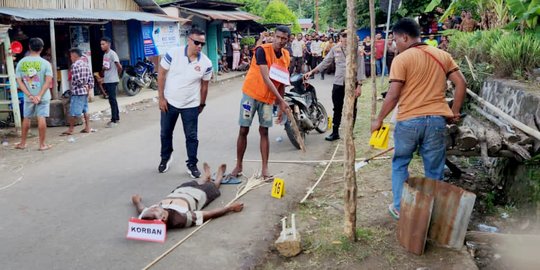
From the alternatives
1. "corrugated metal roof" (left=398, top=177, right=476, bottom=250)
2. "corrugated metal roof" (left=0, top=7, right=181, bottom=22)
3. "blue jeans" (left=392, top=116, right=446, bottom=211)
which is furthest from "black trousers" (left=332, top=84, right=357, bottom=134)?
"corrugated metal roof" (left=0, top=7, right=181, bottom=22)

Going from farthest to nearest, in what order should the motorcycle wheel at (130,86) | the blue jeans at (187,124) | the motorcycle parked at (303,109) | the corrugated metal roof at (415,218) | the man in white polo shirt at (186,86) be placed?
the motorcycle wheel at (130,86)
the motorcycle parked at (303,109)
the blue jeans at (187,124)
the man in white polo shirt at (186,86)
the corrugated metal roof at (415,218)

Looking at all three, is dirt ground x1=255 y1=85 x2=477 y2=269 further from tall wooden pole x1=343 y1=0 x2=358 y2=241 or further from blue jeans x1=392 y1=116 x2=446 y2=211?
blue jeans x1=392 y1=116 x2=446 y2=211

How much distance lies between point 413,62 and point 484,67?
3.87 metres

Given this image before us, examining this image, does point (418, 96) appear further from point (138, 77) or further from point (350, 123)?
point (138, 77)

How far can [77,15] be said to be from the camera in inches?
498

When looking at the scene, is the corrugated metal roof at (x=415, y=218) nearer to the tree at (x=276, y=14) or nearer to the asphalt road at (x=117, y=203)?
the asphalt road at (x=117, y=203)

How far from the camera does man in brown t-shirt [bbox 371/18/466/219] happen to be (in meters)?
4.57

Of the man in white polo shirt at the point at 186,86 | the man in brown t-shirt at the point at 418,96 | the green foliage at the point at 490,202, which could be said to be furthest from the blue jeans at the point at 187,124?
the green foliage at the point at 490,202

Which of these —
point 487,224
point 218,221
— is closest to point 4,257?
point 218,221

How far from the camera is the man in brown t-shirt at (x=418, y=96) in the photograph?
457 cm

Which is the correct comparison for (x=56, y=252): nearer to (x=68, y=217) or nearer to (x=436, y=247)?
(x=68, y=217)

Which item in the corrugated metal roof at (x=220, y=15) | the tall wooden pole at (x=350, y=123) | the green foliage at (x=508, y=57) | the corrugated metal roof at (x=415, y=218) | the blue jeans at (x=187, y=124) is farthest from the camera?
the corrugated metal roof at (x=220, y=15)

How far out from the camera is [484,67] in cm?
780

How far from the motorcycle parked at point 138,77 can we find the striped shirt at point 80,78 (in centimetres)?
592
